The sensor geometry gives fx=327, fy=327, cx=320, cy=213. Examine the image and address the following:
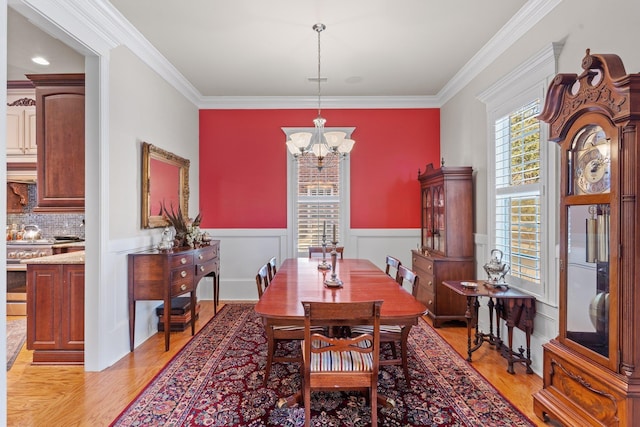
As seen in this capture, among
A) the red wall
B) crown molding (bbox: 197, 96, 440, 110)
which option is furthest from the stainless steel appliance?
crown molding (bbox: 197, 96, 440, 110)

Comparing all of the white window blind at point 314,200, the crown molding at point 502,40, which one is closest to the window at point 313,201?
the white window blind at point 314,200

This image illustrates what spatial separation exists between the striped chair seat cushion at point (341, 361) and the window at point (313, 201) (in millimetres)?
3135

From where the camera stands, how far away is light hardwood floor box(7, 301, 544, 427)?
→ 2184 mm

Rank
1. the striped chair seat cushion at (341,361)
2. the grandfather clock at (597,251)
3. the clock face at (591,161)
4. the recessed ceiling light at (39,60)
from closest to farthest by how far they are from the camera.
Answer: the grandfather clock at (597,251)
the clock face at (591,161)
the striped chair seat cushion at (341,361)
the recessed ceiling light at (39,60)

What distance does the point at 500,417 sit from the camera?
216 cm

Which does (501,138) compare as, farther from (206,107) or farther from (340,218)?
(206,107)

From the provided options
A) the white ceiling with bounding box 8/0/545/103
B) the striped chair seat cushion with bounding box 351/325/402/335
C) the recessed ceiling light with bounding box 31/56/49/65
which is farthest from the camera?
the recessed ceiling light with bounding box 31/56/49/65

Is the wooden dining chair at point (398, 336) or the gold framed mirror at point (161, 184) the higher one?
the gold framed mirror at point (161, 184)

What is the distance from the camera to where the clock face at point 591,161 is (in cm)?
180

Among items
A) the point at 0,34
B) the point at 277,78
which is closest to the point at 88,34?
the point at 0,34

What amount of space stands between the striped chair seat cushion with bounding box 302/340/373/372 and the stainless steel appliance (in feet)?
13.5

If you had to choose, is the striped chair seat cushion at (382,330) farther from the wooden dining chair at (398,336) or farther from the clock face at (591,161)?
the clock face at (591,161)

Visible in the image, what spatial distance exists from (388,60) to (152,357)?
402 cm

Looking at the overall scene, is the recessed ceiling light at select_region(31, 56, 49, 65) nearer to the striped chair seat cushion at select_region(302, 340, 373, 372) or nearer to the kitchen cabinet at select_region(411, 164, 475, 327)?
the striped chair seat cushion at select_region(302, 340, 373, 372)
